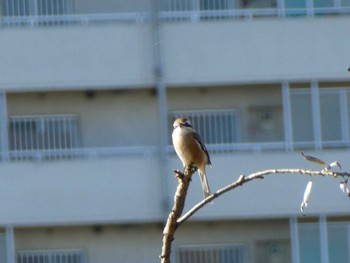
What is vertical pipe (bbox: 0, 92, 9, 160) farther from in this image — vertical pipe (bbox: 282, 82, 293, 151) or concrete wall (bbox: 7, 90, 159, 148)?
vertical pipe (bbox: 282, 82, 293, 151)

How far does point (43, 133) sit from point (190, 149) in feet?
44.7

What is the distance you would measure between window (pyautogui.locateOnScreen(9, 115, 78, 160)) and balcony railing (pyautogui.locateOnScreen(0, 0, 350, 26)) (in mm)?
1536

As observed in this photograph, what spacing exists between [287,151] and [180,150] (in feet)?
42.2

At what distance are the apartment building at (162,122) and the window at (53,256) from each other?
0.03 metres

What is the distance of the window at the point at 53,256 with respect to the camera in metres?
24.1

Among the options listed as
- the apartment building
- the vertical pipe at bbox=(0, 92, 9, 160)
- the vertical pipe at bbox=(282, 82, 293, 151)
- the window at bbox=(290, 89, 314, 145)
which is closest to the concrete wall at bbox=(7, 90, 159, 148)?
the apartment building

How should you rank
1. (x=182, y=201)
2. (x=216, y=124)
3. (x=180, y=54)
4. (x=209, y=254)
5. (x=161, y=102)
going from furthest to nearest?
(x=209, y=254), (x=216, y=124), (x=161, y=102), (x=180, y=54), (x=182, y=201)

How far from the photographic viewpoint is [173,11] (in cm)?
2391

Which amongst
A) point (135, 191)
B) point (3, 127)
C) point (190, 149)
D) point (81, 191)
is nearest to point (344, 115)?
point (135, 191)

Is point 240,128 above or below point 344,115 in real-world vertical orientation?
below

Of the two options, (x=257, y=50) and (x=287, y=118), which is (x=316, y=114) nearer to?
(x=287, y=118)

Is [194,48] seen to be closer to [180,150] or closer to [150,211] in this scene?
[150,211]

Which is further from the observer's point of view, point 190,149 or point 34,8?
point 34,8

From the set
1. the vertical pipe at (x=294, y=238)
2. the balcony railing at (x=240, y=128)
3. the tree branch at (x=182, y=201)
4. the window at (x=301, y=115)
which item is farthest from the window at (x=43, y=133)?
the tree branch at (x=182, y=201)
